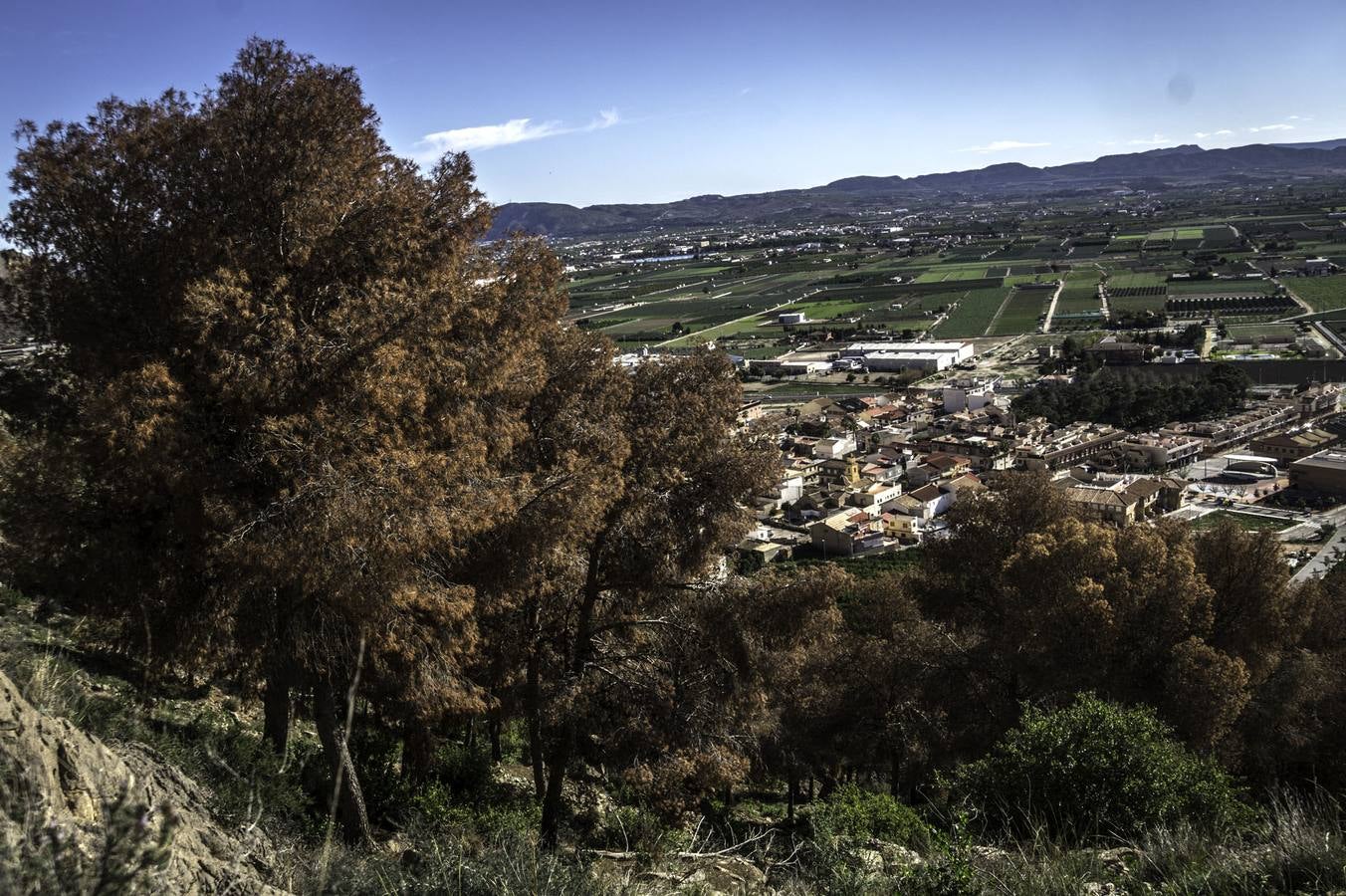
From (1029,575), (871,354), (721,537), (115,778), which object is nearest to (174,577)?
(115,778)

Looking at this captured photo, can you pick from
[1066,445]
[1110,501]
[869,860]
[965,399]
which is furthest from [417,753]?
[965,399]

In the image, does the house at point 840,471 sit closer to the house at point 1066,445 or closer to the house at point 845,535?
the house at point 845,535

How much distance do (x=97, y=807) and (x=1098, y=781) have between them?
497cm

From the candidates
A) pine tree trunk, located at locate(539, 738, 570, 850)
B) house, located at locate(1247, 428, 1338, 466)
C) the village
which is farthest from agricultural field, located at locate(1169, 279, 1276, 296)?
pine tree trunk, located at locate(539, 738, 570, 850)

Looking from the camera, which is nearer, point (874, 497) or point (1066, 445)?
point (874, 497)

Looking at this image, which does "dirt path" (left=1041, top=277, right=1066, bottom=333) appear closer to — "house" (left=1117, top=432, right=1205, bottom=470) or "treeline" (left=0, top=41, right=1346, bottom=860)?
"house" (left=1117, top=432, right=1205, bottom=470)

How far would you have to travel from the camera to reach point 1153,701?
8.31 m

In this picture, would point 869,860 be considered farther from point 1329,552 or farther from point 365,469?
point 1329,552

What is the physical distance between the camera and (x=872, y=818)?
20.9 feet

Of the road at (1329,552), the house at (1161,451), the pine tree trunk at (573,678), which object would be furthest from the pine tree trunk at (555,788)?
the house at (1161,451)

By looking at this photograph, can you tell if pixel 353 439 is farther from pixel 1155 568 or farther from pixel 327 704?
pixel 1155 568

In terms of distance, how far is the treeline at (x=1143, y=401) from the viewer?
39.3 metres

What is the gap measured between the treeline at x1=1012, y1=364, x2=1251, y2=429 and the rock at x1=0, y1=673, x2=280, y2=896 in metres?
40.4

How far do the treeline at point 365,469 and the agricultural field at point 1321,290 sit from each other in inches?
2673
